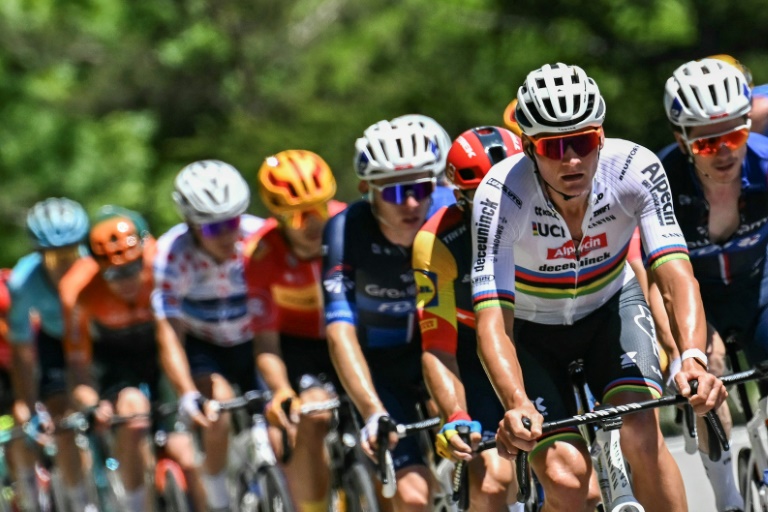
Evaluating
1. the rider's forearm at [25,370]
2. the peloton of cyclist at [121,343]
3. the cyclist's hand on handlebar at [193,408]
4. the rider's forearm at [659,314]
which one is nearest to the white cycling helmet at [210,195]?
the peloton of cyclist at [121,343]

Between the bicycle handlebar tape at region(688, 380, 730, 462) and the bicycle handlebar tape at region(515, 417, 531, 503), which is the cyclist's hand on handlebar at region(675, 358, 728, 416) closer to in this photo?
the bicycle handlebar tape at region(688, 380, 730, 462)

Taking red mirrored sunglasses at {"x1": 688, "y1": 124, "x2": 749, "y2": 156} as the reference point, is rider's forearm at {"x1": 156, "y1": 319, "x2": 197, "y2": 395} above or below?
below

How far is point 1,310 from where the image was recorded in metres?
11.8

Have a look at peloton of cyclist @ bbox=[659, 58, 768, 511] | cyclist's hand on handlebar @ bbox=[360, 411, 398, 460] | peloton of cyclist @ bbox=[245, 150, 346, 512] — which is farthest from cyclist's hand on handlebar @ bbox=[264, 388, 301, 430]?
peloton of cyclist @ bbox=[659, 58, 768, 511]

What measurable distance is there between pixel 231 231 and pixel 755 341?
3.46 m

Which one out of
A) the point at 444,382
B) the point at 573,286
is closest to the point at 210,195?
the point at 444,382

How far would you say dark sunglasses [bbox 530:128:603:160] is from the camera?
5.66 m

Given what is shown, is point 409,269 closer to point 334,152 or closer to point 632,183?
point 632,183

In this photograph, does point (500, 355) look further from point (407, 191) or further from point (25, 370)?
point (25, 370)

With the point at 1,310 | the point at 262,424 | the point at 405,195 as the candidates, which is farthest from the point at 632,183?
the point at 1,310

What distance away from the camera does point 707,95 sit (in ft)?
22.3

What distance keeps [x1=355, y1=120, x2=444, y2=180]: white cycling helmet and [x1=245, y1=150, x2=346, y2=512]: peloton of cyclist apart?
98 centimetres

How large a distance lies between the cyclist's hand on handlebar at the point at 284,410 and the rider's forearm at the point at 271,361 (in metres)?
0.14

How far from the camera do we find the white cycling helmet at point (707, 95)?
22.1 ft
